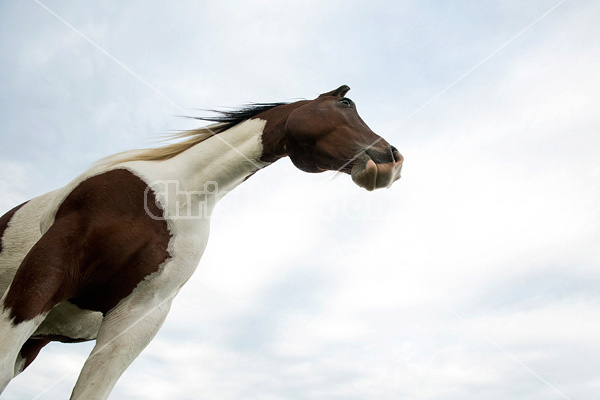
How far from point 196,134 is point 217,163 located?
16.0 inches

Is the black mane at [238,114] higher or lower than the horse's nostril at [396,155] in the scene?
higher

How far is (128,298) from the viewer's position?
2.56 m

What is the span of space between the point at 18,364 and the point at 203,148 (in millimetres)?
1789

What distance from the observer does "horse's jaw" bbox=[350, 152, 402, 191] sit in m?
2.58

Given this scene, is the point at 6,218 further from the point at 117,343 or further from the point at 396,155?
the point at 396,155

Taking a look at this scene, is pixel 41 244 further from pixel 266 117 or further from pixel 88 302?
pixel 266 117

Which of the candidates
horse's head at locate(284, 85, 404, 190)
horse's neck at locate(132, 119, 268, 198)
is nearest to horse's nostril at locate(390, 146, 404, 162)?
horse's head at locate(284, 85, 404, 190)

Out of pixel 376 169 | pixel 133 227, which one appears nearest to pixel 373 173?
pixel 376 169

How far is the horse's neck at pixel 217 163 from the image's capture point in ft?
9.08

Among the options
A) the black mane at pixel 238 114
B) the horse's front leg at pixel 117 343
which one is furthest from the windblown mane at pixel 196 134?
the horse's front leg at pixel 117 343

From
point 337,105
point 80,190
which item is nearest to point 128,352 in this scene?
point 80,190

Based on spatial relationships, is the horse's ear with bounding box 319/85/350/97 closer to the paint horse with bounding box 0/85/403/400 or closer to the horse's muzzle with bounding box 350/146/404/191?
the paint horse with bounding box 0/85/403/400

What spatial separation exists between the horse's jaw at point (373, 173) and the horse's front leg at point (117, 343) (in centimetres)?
129

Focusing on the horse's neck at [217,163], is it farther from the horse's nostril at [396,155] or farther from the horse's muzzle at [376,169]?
the horse's nostril at [396,155]
